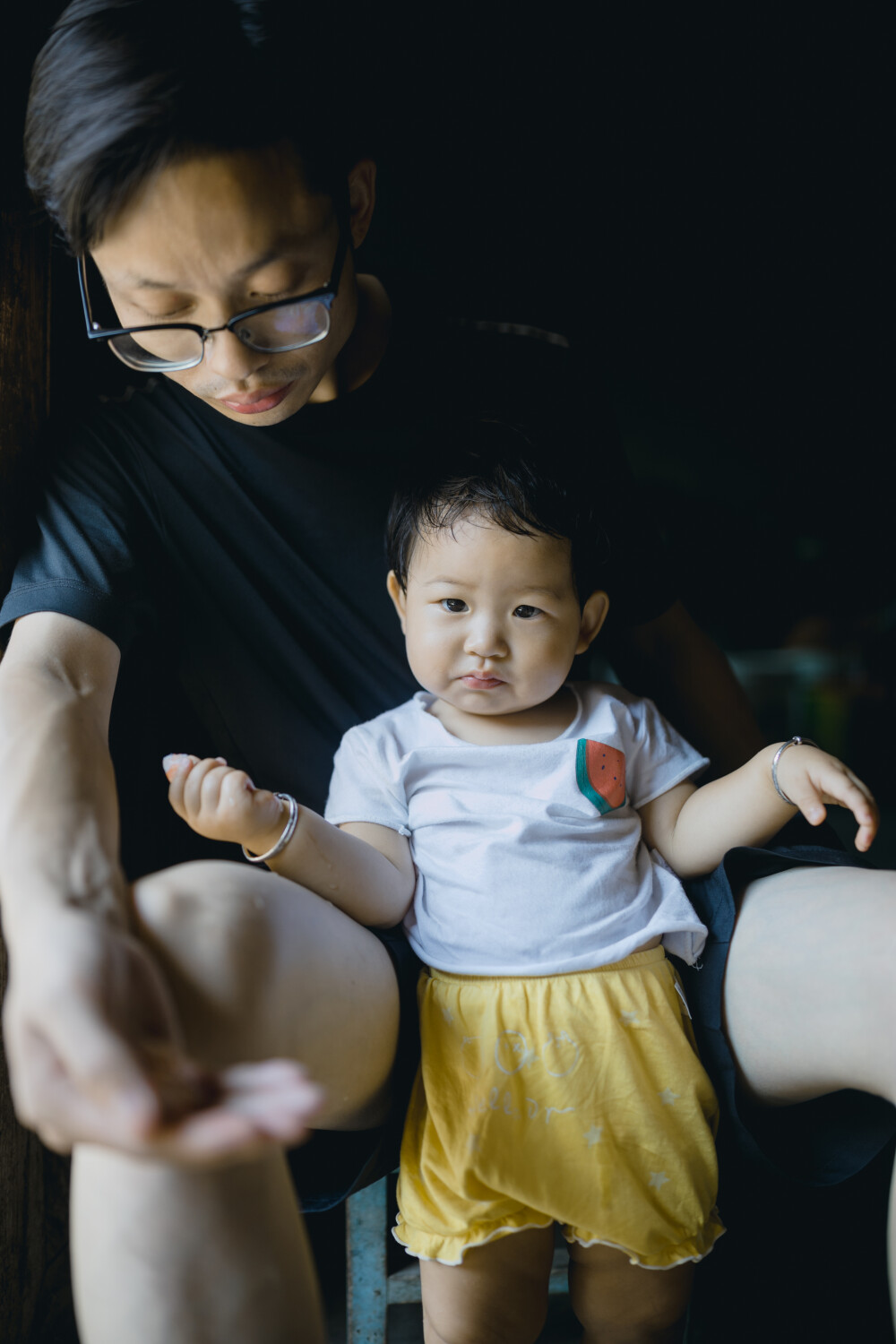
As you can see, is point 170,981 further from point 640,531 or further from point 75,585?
point 640,531

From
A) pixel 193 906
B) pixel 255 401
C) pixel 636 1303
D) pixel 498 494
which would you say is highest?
pixel 255 401

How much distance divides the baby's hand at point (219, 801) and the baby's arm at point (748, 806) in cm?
48

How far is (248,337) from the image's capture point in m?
0.98

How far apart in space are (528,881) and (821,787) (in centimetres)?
31

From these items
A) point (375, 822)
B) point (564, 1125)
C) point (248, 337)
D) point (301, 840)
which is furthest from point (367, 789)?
point (248, 337)

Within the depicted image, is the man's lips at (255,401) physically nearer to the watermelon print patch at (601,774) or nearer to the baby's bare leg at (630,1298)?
the watermelon print patch at (601,774)

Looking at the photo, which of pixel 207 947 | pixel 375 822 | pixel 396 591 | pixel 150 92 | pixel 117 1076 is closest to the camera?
pixel 117 1076

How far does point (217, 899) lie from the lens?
71 cm

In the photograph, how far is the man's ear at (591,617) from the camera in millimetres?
1142

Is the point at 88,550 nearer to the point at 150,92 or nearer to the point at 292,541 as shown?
the point at 292,541

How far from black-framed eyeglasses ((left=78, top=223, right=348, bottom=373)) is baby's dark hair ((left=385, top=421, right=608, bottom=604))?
8.2 inches

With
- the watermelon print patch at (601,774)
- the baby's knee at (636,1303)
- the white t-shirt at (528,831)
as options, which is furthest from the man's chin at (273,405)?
the baby's knee at (636,1303)

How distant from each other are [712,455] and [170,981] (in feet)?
14.4

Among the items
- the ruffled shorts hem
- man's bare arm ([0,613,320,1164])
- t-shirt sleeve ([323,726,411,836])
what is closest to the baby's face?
t-shirt sleeve ([323,726,411,836])
